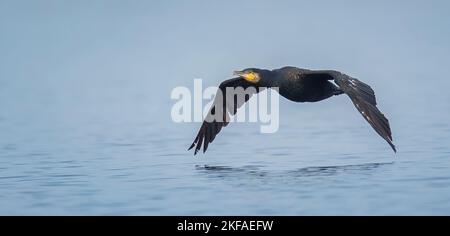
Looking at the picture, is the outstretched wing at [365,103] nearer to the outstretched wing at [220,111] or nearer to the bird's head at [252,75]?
the bird's head at [252,75]

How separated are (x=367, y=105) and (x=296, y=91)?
1.73 meters

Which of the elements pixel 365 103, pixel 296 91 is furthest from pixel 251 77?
pixel 365 103

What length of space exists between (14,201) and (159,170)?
8.36 feet

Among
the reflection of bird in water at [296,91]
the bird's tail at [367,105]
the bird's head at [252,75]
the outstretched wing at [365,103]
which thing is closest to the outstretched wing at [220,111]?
the reflection of bird in water at [296,91]

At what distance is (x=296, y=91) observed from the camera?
14.5 m

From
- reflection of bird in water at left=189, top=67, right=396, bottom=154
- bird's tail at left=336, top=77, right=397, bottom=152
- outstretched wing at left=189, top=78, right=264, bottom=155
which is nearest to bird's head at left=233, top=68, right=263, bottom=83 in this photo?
reflection of bird in water at left=189, top=67, right=396, bottom=154

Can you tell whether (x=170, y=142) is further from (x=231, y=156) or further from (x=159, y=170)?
(x=159, y=170)

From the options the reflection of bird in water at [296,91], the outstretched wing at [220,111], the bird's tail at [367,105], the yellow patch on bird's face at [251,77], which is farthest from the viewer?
the outstretched wing at [220,111]

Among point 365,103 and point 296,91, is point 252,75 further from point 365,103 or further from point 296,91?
point 365,103

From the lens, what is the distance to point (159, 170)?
47.9 feet

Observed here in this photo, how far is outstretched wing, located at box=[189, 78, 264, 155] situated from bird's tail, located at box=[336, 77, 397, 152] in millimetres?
2385

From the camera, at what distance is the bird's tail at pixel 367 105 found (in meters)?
12.7

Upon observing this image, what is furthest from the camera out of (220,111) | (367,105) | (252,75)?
(220,111)
